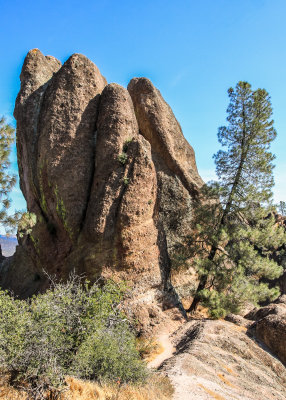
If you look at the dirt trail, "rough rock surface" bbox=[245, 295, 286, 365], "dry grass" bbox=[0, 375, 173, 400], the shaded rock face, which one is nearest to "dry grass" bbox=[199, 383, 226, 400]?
"dry grass" bbox=[0, 375, 173, 400]

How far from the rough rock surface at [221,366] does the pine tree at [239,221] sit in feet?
8.03

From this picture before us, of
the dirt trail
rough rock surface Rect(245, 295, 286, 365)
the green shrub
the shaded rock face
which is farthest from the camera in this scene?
the shaded rock face

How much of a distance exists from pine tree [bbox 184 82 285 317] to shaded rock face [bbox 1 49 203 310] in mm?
2186

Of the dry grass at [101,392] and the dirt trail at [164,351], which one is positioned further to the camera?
the dirt trail at [164,351]

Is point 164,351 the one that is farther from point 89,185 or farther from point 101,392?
point 89,185

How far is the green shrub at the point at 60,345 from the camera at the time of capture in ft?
20.6

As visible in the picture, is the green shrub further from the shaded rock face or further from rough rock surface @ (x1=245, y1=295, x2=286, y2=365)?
rough rock surface @ (x1=245, y1=295, x2=286, y2=365)

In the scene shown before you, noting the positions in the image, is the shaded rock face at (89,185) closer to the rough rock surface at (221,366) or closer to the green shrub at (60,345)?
the rough rock surface at (221,366)

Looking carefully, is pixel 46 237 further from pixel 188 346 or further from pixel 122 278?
pixel 188 346

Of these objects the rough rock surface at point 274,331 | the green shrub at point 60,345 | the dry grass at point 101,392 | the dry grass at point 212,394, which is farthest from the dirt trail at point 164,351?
the rough rock surface at point 274,331

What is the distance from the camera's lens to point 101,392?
21.8 feet

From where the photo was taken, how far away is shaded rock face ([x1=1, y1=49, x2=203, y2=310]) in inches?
577

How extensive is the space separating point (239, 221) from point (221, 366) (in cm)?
958

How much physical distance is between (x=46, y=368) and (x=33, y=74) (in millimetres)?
17864
